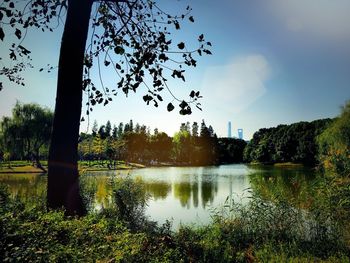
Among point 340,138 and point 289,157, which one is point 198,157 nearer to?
point 289,157

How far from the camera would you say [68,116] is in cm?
636

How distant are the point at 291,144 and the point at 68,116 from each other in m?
82.0

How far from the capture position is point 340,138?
4006 centimetres

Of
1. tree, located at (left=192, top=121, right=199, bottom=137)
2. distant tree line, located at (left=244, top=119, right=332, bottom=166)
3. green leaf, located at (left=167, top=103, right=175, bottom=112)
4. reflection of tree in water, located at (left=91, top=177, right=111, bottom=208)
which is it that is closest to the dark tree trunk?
green leaf, located at (left=167, top=103, right=175, bottom=112)

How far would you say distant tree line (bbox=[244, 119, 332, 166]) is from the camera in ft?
245

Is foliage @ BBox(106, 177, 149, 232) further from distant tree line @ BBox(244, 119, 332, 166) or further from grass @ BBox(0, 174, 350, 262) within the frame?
distant tree line @ BBox(244, 119, 332, 166)

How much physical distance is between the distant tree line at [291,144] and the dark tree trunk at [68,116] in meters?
66.6

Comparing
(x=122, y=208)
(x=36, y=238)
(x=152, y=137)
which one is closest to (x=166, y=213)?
(x=122, y=208)

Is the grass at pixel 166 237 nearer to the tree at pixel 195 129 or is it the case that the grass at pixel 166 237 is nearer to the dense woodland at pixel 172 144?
the dense woodland at pixel 172 144

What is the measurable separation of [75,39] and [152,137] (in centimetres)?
9413

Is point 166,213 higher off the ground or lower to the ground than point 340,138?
lower

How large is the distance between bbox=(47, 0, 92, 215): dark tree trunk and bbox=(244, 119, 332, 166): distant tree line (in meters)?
66.6

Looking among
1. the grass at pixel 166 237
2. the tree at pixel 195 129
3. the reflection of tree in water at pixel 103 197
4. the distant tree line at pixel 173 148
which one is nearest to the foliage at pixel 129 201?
the grass at pixel 166 237

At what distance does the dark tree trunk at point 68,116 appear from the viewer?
249 inches
